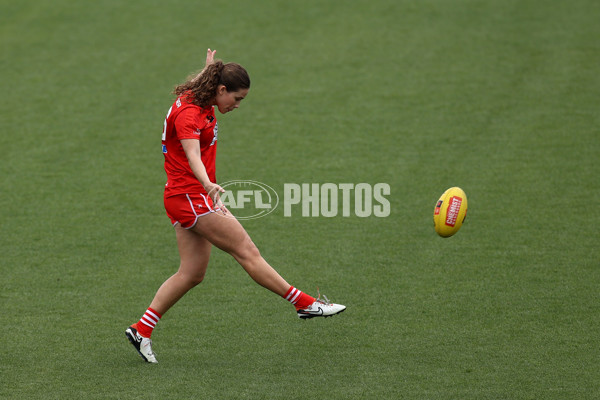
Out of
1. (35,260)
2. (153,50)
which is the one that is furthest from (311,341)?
(153,50)

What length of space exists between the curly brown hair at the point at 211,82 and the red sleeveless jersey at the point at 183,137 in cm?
5

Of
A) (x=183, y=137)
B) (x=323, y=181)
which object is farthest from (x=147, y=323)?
(x=323, y=181)

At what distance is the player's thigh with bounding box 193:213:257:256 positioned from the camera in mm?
4590

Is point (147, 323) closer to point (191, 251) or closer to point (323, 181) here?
point (191, 251)

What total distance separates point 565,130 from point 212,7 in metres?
7.02

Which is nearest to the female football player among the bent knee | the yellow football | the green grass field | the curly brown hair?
the curly brown hair

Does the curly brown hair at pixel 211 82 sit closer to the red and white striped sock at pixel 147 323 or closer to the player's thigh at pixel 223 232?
the player's thigh at pixel 223 232

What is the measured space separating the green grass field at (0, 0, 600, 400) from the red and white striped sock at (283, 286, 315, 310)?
0.35 m

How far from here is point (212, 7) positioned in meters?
13.6

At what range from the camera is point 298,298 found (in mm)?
4785

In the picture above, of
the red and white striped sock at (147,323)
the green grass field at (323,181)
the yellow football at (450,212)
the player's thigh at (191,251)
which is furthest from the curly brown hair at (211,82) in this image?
the yellow football at (450,212)

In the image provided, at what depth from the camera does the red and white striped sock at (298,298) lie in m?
4.78

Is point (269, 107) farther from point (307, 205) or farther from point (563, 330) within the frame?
point (563, 330)

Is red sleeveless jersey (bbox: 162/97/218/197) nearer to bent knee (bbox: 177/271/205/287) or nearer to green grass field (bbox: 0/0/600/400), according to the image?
bent knee (bbox: 177/271/205/287)
